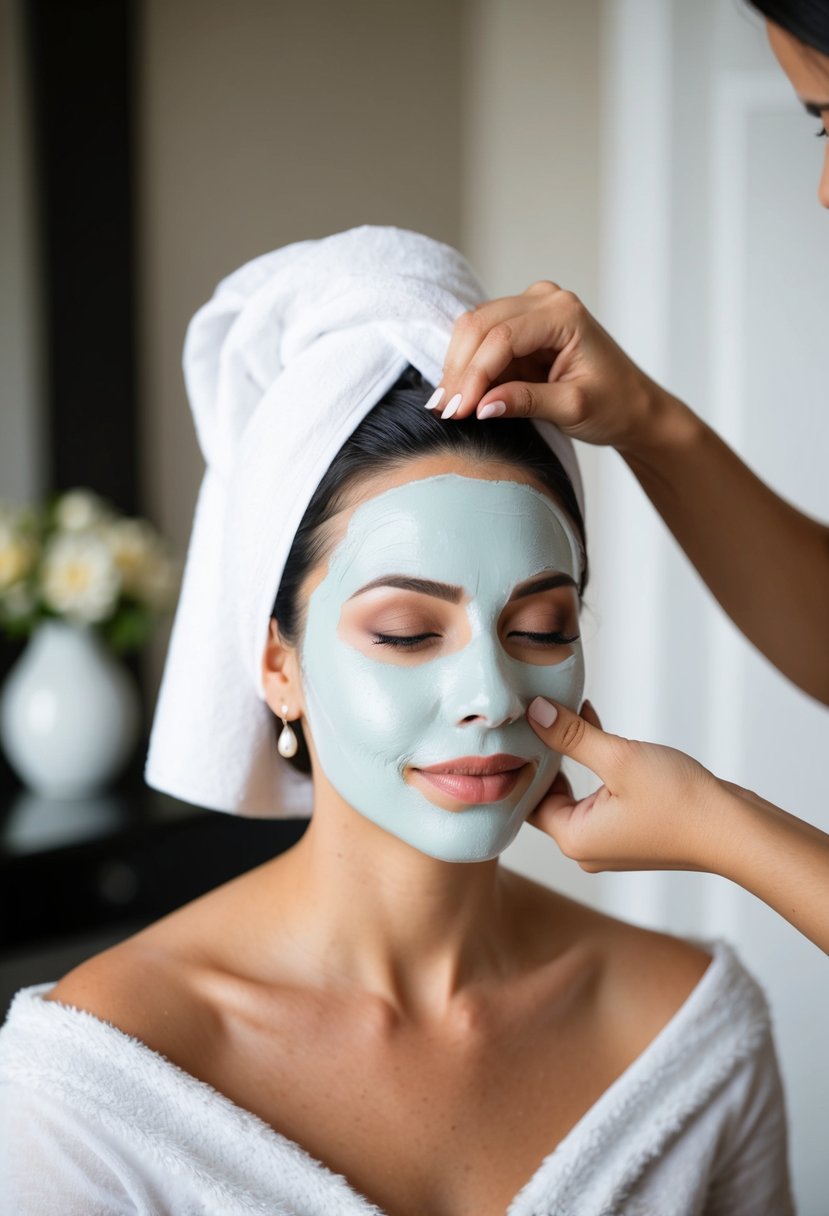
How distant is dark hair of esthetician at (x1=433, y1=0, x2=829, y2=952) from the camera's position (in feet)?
3.03

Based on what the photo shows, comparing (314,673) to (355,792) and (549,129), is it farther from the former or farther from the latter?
(549,129)

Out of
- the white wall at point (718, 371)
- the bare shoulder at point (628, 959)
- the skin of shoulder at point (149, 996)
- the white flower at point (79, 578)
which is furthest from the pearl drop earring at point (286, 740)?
the white wall at point (718, 371)

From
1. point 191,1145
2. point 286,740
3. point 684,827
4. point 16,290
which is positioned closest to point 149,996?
point 191,1145

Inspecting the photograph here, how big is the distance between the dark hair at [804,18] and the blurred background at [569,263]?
→ 1283 mm

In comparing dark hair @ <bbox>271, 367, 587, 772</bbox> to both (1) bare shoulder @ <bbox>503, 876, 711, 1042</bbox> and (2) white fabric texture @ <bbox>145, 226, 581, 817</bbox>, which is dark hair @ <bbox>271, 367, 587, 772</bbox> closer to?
(2) white fabric texture @ <bbox>145, 226, 581, 817</bbox>

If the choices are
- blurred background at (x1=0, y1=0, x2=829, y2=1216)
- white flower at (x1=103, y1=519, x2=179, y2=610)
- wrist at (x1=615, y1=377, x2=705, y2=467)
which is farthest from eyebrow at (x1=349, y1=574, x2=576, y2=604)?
white flower at (x1=103, y1=519, x2=179, y2=610)

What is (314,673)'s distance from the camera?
3.50ft

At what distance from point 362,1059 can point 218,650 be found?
401mm

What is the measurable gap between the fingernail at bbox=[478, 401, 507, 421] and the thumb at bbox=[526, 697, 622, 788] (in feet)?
0.76

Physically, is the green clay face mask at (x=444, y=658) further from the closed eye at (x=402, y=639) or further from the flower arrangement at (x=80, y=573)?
the flower arrangement at (x=80, y=573)

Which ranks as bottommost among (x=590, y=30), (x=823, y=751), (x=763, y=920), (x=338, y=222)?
(x=763, y=920)

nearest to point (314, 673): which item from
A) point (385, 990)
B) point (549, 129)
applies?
point (385, 990)

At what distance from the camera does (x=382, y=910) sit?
1171mm

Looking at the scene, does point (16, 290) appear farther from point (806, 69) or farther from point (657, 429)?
point (806, 69)
